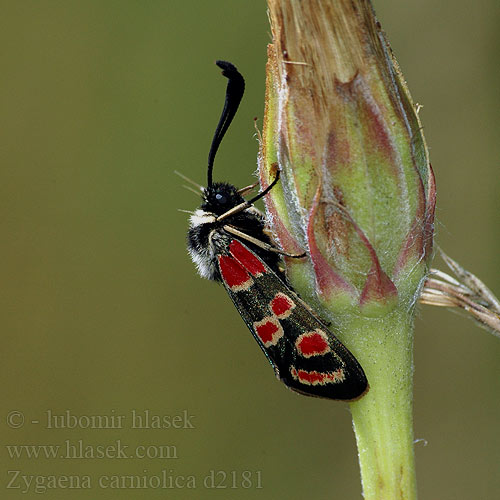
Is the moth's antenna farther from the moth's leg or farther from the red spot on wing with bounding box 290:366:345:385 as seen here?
the red spot on wing with bounding box 290:366:345:385

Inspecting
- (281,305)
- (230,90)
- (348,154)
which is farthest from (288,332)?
(230,90)

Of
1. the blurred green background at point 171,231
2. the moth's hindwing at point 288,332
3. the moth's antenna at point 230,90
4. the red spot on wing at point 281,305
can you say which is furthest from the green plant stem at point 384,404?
the blurred green background at point 171,231

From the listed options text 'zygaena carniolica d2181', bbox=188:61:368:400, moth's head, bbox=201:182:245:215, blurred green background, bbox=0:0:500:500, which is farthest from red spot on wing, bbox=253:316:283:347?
blurred green background, bbox=0:0:500:500

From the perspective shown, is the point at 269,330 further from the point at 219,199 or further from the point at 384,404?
the point at 219,199

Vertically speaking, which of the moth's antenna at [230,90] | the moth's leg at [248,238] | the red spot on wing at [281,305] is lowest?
the red spot on wing at [281,305]

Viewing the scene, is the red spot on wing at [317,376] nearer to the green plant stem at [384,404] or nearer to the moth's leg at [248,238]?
the green plant stem at [384,404]

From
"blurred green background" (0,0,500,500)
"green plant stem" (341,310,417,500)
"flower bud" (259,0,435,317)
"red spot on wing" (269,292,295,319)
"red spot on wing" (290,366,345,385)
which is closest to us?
"flower bud" (259,0,435,317)

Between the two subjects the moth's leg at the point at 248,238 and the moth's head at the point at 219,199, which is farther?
the moth's head at the point at 219,199
